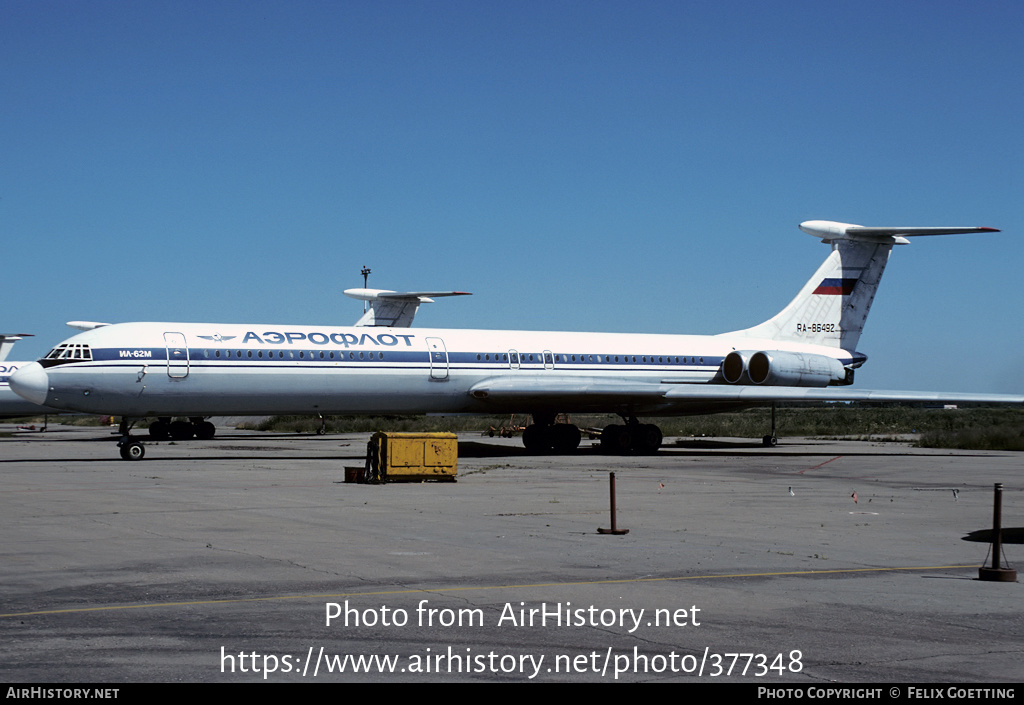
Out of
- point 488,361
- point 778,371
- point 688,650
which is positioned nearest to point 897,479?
point 778,371

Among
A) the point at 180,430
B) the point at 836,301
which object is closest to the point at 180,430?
the point at 180,430

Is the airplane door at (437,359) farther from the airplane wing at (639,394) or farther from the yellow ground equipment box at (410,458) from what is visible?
the yellow ground equipment box at (410,458)

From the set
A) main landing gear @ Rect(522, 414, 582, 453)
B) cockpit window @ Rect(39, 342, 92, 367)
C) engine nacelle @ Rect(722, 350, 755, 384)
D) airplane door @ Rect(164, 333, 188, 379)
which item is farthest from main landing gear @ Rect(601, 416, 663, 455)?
cockpit window @ Rect(39, 342, 92, 367)

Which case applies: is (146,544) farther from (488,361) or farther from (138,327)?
(488,361)

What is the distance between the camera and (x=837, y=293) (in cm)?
3712

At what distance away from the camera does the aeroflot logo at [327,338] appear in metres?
29.0

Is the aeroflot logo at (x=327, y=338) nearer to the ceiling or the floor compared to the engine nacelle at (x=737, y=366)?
nearer to the ceiling

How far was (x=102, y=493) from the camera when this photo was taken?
61.4 ft

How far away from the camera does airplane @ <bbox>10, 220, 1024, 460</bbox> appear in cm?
2742

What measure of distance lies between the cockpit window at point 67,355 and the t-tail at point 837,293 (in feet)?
69.3

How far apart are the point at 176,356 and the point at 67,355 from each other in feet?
8.28

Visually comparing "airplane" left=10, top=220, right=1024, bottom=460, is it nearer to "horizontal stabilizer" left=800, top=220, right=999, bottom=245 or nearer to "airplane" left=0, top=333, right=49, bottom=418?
"horizontal stabilizer" left=800, top=220, right=999, bottom=245

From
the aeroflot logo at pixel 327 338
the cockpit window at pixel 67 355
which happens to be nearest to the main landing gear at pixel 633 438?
the aeroflot logo at pixel 327 338

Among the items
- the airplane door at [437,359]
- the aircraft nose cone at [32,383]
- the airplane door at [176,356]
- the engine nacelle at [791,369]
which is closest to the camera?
the aircraft nose cone at [32,383]
